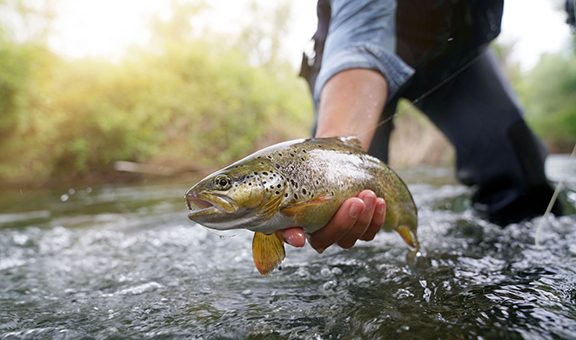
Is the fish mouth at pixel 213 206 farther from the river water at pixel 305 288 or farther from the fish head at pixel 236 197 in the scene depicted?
the river water at pixel 305 288

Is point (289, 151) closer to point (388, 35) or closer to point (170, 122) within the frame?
point (388, 35)

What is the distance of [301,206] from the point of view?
1397mm

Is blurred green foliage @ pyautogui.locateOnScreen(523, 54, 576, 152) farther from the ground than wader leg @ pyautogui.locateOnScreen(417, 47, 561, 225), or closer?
farther from the ground

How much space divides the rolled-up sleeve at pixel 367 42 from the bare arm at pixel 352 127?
0.06 meters

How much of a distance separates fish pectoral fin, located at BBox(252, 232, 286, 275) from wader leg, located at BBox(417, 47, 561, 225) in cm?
207

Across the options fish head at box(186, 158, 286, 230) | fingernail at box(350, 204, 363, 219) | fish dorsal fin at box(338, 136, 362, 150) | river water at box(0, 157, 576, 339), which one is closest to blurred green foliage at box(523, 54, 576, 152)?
river water at box(0, 157, 576, 339)

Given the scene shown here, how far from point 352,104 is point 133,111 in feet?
46.4

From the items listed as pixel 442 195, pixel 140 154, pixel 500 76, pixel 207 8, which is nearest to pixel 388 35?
pixel 500 76

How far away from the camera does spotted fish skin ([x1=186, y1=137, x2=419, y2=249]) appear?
1.30m

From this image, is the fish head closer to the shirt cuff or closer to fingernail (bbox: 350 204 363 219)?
fingernail (bbox: 350 204 363 219)

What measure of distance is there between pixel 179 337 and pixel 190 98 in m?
15.6

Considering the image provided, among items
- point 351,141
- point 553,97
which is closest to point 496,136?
point 351,141

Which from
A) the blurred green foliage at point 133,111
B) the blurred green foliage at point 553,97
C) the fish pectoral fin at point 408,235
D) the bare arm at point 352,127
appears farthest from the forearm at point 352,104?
the blurred green foliage at point 553,97

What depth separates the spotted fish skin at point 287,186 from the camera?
4.25 feet
